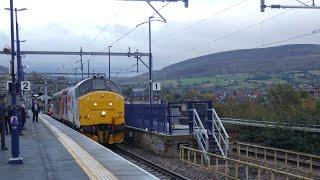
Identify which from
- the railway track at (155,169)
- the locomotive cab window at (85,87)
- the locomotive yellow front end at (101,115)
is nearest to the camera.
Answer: the railway track at (155,169)

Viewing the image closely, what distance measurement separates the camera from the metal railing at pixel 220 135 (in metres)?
22.5

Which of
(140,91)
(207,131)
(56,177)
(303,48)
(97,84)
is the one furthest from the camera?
(303,48)

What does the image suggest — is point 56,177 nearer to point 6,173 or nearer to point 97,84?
point 6,173

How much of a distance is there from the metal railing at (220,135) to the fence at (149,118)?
6.58 ft

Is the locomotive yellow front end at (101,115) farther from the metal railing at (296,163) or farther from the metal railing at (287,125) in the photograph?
the metal railing at (287,125)

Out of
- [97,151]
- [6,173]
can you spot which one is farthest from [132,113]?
[6,173]

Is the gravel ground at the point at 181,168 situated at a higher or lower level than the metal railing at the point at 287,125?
lower

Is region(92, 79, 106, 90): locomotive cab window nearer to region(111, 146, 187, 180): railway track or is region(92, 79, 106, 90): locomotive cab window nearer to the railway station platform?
region(111, 146, 187, 180): railway track

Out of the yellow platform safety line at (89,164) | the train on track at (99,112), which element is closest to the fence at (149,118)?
the train on track at (99,112)

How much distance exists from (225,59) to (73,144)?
2964 inches

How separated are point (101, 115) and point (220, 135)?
7.83 metres

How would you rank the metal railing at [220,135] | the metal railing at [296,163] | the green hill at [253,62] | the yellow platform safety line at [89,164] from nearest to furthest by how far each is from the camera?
1. the yellow platform safety line at [89,164]
2. the metal railing at [296,163]
3. the metal railing at [220,135]
4. the green hill at [253,62]

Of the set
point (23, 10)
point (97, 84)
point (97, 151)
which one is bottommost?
point (97, 151)

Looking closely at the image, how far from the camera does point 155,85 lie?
1491 inches
